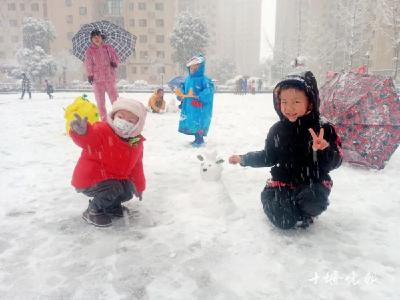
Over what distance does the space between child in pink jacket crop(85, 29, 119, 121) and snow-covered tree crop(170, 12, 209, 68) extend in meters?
36.8

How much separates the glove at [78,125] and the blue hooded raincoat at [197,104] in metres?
3.67

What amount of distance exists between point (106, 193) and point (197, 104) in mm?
3590

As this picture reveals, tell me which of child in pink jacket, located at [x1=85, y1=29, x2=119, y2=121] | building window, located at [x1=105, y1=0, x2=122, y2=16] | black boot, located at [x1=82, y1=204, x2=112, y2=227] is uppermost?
building window, located at [x1=105, y1=0, x2=122, y2=16]

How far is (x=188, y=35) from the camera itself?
4328 cm

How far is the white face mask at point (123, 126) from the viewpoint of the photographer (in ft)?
9.79

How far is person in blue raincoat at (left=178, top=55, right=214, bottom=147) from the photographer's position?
20.7ft

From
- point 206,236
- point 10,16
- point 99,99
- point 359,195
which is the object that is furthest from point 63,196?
point 10,16

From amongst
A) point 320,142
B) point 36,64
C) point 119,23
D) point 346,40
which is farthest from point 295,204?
point 119,23

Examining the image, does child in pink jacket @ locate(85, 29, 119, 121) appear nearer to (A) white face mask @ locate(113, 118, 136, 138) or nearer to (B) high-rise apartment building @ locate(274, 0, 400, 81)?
(A) white face mask @ locate(113, 118, 136, 138)

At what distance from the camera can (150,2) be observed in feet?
176

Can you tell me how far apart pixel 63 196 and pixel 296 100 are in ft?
8.63

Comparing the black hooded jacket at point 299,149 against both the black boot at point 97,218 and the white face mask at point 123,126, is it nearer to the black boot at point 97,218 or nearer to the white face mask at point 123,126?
the white face mask at point 123,126

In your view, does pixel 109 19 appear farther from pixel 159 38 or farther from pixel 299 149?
pixel 299 149

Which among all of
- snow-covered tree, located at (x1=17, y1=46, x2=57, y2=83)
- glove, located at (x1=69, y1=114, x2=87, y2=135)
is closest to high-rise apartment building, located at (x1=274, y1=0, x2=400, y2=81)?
snow-covered tree, located at (x1=17, y1=46, x2=57, y2=83)
